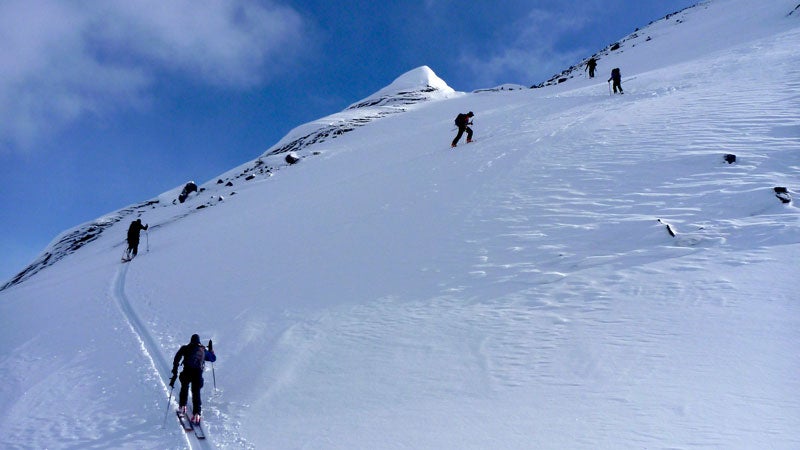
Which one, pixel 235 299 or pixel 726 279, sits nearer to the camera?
pixel 726 279

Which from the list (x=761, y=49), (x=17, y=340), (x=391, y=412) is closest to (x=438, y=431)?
(x=391, y=412)

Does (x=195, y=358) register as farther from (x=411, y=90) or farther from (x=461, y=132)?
(x=411, y=90)

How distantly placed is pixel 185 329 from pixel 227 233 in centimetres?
921

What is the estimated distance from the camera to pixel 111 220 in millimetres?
48656

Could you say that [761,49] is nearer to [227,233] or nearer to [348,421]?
[227,233]

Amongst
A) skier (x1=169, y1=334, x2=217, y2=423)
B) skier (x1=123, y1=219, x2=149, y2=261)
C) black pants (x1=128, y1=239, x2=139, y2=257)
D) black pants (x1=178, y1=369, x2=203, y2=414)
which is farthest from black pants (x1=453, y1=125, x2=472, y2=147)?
black pants (x1=178, y1=369, x2=203, y2=414)

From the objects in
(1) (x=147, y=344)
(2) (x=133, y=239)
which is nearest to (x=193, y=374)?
(1) (x=147, y=344)

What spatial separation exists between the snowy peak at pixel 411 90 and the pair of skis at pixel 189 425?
188 feet

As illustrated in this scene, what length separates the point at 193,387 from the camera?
7.30m

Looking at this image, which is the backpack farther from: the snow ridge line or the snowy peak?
the snowy peak

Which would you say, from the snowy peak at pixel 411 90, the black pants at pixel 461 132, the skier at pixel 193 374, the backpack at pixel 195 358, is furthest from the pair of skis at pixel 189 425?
the snowy peak at pixel 411 90

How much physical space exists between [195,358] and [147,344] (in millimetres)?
3354

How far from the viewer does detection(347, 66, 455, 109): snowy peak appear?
65.5 meters

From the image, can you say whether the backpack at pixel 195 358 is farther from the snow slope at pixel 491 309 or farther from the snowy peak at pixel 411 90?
the snowy peak at pixel 411 90
